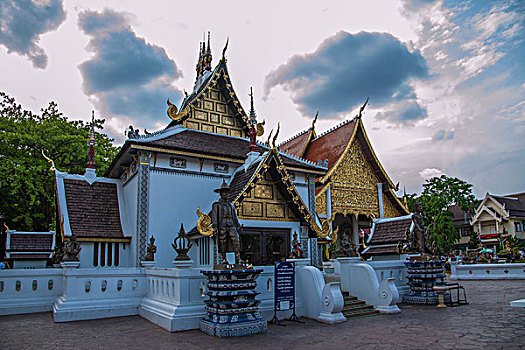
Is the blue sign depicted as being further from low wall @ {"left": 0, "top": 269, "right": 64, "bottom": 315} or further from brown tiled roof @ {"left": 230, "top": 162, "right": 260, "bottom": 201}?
low wall @ {"left": 0, "top": 269, "right": 64, "bottom": 315}

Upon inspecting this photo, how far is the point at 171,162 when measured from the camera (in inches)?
572

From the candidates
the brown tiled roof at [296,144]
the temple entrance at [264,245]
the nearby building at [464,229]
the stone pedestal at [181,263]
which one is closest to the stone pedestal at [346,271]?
the temple entrance at [264,245]

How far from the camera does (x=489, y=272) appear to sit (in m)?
21.7

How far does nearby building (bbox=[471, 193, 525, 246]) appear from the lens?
45469 millimetres

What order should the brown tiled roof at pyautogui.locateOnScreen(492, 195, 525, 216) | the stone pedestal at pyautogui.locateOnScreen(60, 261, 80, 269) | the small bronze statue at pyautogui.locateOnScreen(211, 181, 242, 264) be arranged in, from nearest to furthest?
1. the small bronze statue at pyautogui.locateOnScreen(211, 181, 242, 264)
2. the stone pedestal at pyautogui.locateOnScreen(60, 261, 80, 269)
3. the brown tiled roof at pyautogui.locateOnScreen(492, 195, 525, 216)

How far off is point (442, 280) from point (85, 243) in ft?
39.3

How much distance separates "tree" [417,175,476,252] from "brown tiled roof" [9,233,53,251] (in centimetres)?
2947

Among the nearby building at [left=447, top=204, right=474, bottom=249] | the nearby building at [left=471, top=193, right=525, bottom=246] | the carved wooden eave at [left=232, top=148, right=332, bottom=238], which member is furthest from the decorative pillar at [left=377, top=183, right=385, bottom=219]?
the nearby building at [left=447, top=204, right=474, bottom=249]

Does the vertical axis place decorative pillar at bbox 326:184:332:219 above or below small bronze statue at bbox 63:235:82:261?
above

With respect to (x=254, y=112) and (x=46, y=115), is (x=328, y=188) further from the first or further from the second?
(x=46, y=115)

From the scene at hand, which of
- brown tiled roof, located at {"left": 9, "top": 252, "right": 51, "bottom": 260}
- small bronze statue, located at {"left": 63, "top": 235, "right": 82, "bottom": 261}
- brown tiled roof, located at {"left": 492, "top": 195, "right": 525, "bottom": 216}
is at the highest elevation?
brown tiled roof, located at {"left": 492, "top": 195, "right": 525, "bottom": 216}

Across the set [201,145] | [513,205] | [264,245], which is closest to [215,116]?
[201,145]

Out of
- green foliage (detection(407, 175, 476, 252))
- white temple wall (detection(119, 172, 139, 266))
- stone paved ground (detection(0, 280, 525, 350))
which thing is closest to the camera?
stone paved ground (detection(0, 280, 525, 350))

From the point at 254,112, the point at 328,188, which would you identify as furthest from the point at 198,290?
the point at 328,188
